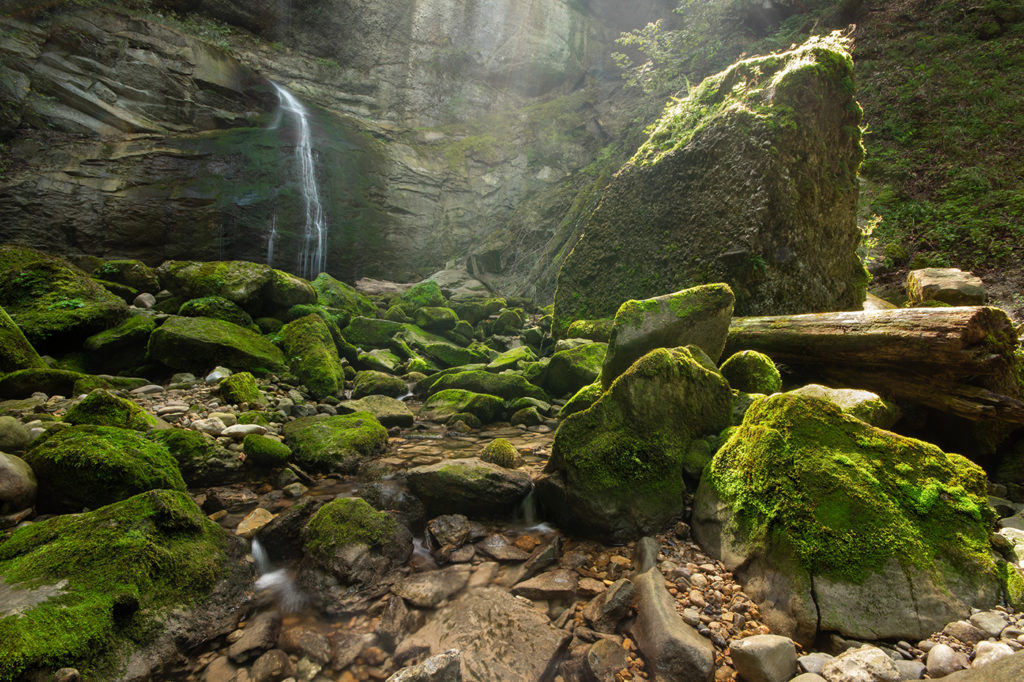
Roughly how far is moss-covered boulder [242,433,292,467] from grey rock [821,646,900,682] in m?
5.23

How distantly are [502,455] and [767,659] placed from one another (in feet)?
11.3

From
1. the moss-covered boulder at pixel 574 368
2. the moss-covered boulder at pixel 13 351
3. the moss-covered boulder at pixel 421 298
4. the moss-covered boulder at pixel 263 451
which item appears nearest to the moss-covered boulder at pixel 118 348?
the moss-covered boulder at pixel 13 351

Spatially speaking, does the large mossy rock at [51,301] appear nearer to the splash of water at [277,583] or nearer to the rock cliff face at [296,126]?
the splash of water at [277,583]

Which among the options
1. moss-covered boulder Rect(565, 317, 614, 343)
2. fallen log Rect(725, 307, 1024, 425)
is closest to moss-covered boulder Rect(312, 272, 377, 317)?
moss-covered boulder Rect(565, 317, 614, 343)

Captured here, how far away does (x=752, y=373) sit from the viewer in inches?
176

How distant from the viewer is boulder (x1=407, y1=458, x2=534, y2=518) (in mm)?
4086

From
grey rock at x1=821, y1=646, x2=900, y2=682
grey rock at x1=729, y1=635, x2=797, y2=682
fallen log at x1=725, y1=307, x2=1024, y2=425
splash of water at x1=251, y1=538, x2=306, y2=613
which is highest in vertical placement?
fallen log at x1=725, y1=307, x2=1024, y2=425

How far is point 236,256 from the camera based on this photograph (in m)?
17.6

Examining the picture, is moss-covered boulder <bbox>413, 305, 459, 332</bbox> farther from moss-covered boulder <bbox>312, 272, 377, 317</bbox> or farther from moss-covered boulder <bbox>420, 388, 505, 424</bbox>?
moss-covered boulder <bbox>420, 388, 505, 424</bbox>

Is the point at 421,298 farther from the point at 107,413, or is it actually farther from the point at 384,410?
the point at 107,413

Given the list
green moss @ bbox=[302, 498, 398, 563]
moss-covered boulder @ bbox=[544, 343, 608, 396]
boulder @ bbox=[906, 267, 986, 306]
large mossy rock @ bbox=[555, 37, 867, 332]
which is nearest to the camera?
green moss @ bbox=[302, 498, 398, 563]

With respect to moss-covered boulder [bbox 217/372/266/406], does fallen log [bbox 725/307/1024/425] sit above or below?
above

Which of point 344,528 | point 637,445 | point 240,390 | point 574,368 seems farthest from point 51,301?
point 637,445

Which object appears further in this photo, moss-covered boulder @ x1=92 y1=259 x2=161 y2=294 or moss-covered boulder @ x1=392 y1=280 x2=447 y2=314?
moss-covered boulder @ x1=392 y1=280 x2=447 y2=314
